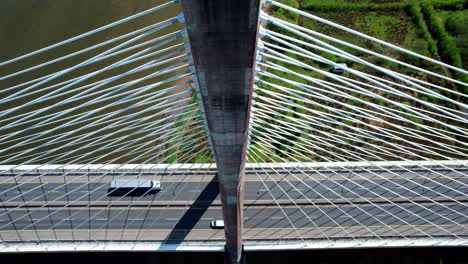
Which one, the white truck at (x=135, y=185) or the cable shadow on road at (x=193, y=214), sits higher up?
the white truck at (x=135, y=185)

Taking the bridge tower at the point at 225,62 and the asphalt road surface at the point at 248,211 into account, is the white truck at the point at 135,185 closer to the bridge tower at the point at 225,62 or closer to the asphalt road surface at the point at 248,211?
the asphalt road surface at the point at 248,211

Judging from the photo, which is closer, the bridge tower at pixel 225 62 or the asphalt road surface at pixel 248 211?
the bridge tower at pixel 225 62

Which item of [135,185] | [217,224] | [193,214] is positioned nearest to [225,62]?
[217,224]

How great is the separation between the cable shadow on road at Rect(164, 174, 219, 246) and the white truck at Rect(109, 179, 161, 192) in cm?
158

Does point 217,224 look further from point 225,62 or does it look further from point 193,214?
point 225,62

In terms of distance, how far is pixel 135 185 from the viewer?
14.8 metres

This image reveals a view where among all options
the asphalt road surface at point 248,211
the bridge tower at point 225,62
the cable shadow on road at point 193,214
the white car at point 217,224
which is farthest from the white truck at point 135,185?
the bridge tower at point 225,62

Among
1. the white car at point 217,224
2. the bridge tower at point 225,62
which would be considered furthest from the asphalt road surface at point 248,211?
the bridge tower at point 225,62

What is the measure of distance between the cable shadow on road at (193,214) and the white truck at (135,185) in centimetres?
158

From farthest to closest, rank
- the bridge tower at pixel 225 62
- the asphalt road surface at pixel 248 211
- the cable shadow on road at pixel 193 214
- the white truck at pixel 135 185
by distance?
the white truck at pixel 135 185 < the asphalt road surface at pixel 248 211 < the cable shadow on road at pixel 193 214 < the bridge tower at pixel 225 62

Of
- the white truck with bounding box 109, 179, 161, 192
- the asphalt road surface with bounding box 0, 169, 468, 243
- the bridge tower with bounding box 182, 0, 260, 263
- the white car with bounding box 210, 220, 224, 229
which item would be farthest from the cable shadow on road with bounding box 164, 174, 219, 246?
the bridge tower with bounding box 182, 0, 260, 263

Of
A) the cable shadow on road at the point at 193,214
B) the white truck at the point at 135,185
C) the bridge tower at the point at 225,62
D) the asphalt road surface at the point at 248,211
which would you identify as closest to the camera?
the bridge tower at the point at 225,62

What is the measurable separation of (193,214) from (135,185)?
246 centimetres

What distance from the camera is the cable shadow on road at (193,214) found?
14.0 metres
